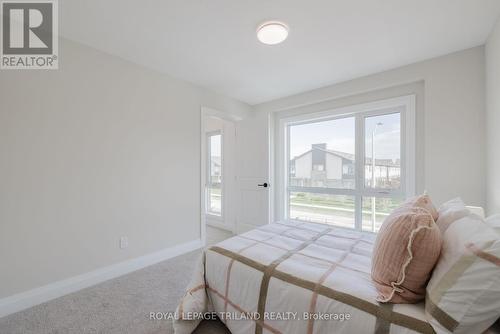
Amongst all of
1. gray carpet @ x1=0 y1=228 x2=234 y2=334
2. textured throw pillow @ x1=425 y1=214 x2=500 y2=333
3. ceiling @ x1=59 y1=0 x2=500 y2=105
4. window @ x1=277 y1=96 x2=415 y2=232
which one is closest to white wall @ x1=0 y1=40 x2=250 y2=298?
gray carpet @ x1=0 y1=228 x2=234 y2=334

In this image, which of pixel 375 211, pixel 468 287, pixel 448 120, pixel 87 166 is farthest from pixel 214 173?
pixel 468 287

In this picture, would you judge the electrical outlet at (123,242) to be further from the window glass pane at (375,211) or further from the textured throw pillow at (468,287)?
the window glass pane at (375,211)

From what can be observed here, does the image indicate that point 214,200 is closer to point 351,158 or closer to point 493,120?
point 351,158

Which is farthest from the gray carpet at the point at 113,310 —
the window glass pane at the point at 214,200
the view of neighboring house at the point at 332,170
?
the view of neighboring house at the point at 332,170

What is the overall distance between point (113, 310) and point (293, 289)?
1618mm

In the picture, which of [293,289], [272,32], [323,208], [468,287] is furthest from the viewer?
[323,208]

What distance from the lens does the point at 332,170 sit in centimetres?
343

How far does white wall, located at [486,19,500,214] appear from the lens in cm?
182

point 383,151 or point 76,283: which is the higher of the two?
point 383,151

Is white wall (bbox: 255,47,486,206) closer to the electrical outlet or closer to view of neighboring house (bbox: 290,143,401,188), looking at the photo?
view of neighboring house (bbox: 290,143,401,188)

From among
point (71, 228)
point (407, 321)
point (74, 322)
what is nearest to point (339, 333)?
point (407, 321)

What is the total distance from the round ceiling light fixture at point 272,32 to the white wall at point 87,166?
5.00 ft

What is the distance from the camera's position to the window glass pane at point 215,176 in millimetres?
4613

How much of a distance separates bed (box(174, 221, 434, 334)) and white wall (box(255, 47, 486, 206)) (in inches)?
52.8
